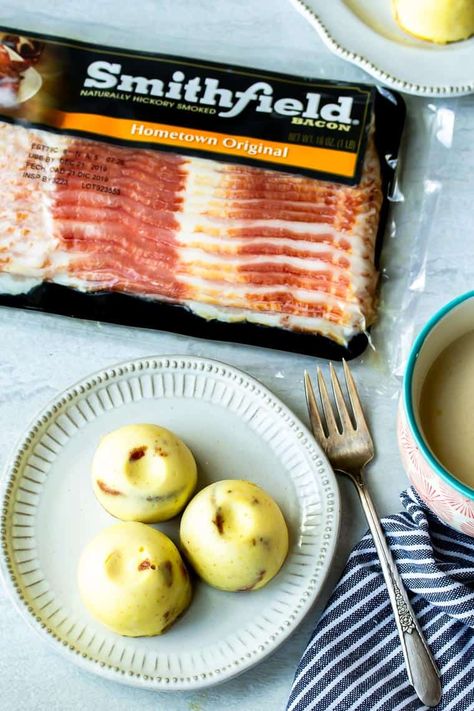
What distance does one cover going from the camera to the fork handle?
68 centimetres

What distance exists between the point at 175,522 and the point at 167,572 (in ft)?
0.24

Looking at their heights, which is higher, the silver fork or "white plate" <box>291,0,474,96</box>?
"white plate" <box>291,0,474,96</box>

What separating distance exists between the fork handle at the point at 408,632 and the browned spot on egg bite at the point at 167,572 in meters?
0.17

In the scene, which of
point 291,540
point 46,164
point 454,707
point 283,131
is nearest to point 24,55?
point 46,164

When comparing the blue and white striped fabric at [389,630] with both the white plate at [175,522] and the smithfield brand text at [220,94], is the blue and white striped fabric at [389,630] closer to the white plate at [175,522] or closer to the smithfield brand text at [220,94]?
the white plate at [175,522]

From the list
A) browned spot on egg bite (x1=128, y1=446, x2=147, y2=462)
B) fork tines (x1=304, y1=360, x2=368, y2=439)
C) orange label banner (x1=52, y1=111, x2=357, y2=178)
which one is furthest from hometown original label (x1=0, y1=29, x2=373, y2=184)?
browned spot on egg bite (x1=128, y1=446, x2=147, y2=462)

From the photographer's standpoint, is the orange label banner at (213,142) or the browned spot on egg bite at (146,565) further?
the orange label banner at (213,142)

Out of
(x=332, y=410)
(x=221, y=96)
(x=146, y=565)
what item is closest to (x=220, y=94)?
(x=221, y=96)

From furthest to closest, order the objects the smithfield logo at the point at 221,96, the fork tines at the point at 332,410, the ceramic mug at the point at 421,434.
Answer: the smithfield logo at the point at 221,96 < the fork tines at the point at 332,410 < the ceramic mug at the point at 421,434

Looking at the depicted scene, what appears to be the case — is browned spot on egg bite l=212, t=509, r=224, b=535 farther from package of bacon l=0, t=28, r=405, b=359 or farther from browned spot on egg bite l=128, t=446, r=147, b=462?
package of bacon l=0, t=28, r=405, b=359

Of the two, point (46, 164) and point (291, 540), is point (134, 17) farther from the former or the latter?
point (291, 540)

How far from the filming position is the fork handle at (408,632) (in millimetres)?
681

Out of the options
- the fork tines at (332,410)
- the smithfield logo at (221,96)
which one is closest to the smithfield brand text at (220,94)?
the smithfield logo at (221,96)

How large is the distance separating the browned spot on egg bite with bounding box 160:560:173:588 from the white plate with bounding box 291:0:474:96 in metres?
0.49
